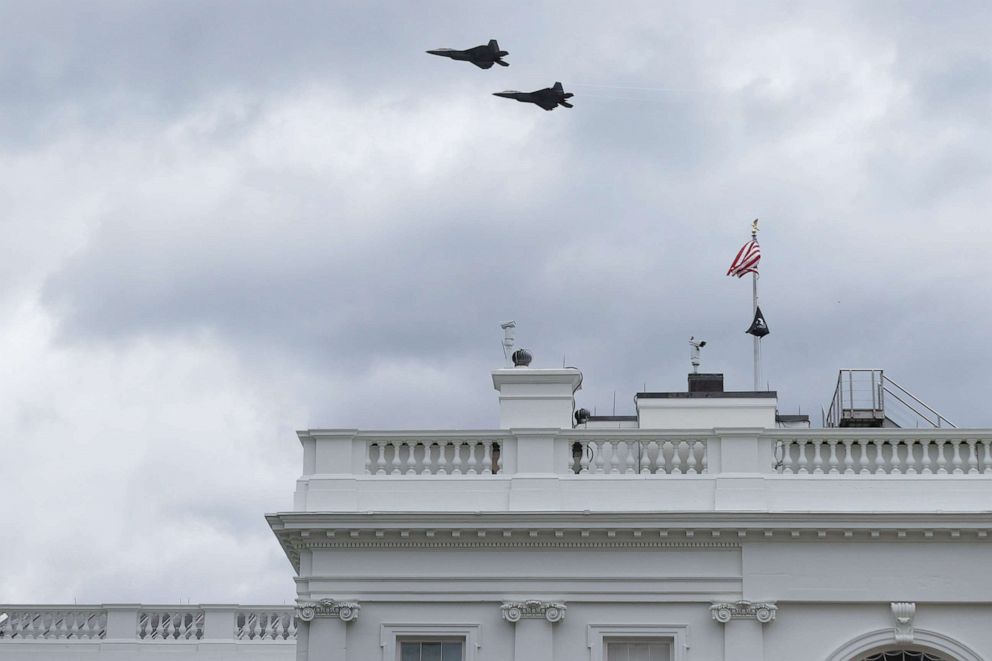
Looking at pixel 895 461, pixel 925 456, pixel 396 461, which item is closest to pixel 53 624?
pixel 396 461

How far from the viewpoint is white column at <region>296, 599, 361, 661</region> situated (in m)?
30.4

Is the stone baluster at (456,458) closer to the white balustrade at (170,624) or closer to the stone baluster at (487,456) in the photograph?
the stone baluster at (487,456)

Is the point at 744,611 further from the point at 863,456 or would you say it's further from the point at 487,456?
the point at 487,456

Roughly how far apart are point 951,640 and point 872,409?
8956 mm

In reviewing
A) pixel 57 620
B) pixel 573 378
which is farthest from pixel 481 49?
pixel 57 620

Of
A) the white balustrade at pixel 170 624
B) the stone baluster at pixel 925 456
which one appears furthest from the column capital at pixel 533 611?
the white balustrade at pixel 170 624

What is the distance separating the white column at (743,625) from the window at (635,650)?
102 centimetres

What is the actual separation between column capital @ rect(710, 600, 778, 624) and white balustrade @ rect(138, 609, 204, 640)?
11172 millimetres

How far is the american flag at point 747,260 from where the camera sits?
128 feet

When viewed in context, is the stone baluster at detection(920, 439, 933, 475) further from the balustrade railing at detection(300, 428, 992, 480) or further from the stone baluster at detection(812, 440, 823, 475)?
the stone baluster at detection(812, 440, 823, 475)

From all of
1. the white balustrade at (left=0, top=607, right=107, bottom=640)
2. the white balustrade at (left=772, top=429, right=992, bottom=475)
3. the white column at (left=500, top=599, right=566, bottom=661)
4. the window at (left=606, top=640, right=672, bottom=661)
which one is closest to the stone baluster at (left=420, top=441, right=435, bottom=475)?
the white column at (left=500, top=599, right=566, bottom=661)

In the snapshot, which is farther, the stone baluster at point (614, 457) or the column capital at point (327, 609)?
the stone baluster at point (614, 457)

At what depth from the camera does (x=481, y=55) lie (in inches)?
1230

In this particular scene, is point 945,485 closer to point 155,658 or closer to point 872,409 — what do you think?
point 872,409
